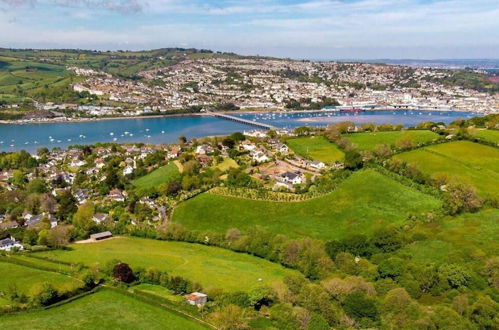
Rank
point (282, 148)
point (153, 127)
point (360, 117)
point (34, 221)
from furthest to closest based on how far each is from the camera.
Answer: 1. point (360, 117)
2. point (153, 127)
3. point (282, 148)
4. point (34, 221)

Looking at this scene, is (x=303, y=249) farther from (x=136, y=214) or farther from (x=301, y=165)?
(x=301, y=165)

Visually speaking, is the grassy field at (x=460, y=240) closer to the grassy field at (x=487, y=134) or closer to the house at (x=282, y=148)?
the grassy field at (x=487, y=134)

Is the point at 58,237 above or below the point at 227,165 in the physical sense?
below

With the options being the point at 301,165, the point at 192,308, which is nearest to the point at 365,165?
the point at 301,165

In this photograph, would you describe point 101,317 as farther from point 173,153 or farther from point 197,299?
point 173,153

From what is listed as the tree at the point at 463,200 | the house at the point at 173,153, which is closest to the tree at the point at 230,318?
the tree at the point at 463,200

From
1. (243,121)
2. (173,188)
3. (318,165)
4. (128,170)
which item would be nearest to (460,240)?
(318,165)
